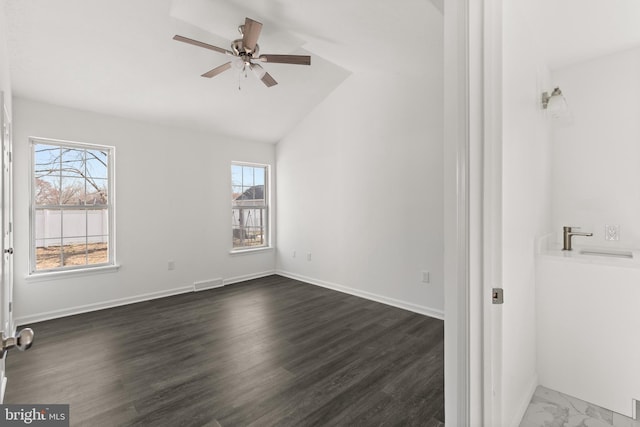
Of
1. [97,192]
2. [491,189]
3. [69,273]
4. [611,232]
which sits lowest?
[69,273]

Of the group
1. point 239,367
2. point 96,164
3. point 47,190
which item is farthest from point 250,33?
point 47,190

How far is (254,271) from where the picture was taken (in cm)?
531

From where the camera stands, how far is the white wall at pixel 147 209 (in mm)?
3316

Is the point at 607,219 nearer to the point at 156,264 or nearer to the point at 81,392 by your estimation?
the point at 81,392

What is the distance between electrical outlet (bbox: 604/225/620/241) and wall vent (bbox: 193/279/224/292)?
15.3ft

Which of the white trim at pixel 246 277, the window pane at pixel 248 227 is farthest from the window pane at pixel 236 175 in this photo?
the white trim at pixel 246 277

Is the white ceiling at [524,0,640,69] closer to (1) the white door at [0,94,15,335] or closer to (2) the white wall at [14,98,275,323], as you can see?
(1) the white door at [0,94,15,335]

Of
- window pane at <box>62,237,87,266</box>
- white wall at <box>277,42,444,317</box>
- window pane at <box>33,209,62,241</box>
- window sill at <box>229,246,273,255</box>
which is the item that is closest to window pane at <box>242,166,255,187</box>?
white wall at <box>277,42,444,317</box>

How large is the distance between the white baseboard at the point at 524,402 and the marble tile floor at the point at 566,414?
35mm

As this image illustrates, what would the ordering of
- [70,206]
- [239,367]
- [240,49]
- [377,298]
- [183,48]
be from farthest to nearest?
1. [377,298]
2. [70,206]
3. [183,48]
4. [240,49]
5. [239,367]

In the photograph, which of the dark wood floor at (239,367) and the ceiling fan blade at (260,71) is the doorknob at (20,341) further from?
the ceiling fan blade at (260,71)

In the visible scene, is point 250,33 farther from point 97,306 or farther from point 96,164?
point 97,306

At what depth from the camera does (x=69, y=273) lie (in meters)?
3.55

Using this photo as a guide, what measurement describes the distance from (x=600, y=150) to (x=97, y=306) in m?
5.49
